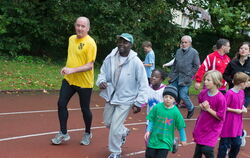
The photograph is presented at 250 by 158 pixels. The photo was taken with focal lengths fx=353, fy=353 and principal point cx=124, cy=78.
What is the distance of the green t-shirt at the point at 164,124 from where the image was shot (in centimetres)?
453

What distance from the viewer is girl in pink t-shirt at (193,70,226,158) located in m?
4.68

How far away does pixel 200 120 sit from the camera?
16.0 feet

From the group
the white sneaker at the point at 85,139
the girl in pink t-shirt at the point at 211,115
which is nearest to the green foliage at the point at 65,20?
the white sneaker at the point at 85,139

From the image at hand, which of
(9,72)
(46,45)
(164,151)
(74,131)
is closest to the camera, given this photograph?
(164,151)

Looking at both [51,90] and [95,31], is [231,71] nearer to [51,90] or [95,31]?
[51,90]

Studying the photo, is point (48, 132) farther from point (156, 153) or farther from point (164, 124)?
point (164, 124)

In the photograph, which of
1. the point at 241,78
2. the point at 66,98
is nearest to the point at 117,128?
the point at 66,98

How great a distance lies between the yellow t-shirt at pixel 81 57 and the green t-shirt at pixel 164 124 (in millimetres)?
1653

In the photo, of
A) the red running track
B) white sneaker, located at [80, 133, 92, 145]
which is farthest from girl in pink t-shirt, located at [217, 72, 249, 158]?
white sneaker, located at [80, 133, 92, 145]

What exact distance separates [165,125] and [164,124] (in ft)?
0.06

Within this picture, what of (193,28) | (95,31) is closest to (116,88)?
(95,31)

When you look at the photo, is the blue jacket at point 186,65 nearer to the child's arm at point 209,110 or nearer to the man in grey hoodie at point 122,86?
the man in grey hoodie at point 122,86

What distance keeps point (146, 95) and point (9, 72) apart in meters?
9.32

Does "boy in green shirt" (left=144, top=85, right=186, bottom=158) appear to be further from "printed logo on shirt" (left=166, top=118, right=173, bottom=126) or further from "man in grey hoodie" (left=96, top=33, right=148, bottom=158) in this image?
"man in grey hoodie" (left=96, top=33, right=148, bottom=158)
